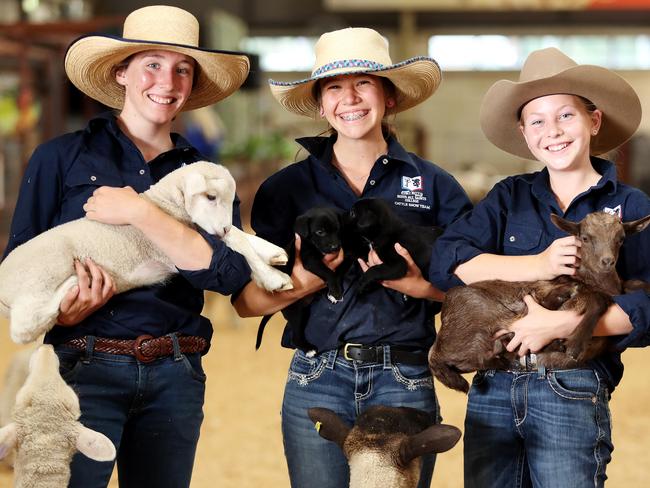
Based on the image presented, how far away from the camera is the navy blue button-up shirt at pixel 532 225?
235cm

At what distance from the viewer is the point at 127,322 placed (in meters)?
2.41

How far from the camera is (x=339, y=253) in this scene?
2586 millimetres

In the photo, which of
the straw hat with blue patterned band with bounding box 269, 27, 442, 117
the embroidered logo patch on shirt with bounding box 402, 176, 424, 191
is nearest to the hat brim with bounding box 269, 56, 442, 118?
the straw hat with blue patterned band with bounding box 269, 27, 442, 117

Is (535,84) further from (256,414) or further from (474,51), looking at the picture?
(474,51)

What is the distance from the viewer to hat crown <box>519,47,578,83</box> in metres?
2.41

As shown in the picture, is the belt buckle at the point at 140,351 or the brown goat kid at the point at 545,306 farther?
the belt buckle at the point at 140,351

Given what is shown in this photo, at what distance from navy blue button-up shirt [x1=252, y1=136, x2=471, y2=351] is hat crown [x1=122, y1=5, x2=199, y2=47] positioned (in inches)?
18.4

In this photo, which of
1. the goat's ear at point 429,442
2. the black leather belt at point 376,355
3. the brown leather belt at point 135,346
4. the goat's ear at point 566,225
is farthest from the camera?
the black leather belt at point 376,355

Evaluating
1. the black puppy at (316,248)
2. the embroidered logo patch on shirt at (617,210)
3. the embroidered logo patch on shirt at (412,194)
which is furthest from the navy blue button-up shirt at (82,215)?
the embroidered logo patch on shirt at (617,210)

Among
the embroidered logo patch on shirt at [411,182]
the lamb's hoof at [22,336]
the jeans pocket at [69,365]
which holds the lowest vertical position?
the jeans pocket at [69,365]

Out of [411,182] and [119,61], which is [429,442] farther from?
[119,61]

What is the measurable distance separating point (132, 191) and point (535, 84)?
111cm

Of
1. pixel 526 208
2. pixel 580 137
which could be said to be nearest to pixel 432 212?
pixel 526 208

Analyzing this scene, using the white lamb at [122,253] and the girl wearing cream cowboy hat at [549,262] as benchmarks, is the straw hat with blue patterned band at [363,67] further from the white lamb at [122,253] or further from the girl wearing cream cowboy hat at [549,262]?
the white lamb at [122,253]
